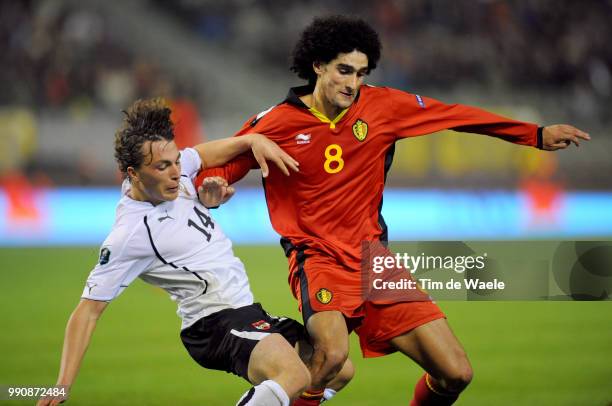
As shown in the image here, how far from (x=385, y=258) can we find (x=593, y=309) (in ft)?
16.4

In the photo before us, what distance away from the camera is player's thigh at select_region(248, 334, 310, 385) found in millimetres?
4199

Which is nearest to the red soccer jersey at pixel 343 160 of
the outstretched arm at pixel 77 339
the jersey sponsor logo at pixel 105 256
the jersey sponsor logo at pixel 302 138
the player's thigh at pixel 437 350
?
the jersey sponsor logo at pixel 302 138

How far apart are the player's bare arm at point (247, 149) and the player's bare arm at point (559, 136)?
1392mm

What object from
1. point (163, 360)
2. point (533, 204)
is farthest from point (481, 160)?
point (163, 360)

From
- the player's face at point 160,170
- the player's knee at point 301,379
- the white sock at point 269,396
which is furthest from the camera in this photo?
the player's face at point 160,170

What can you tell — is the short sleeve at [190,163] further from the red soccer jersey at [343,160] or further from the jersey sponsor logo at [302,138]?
the jersey sponsor logo at [302,138]

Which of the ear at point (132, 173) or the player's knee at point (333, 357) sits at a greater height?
the ear at point (132, 173)

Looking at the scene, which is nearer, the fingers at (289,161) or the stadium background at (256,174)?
the fingers at (289,161)

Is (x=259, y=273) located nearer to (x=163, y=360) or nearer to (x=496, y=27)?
(x=163, y=360)

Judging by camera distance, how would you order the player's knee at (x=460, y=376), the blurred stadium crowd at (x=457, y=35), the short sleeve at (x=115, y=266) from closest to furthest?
1. the short sleeve at (x=115, y=266)
2. the player's knee at (x=460, y=376)
3. the blurred stadium crowd at (x=457, y=35)

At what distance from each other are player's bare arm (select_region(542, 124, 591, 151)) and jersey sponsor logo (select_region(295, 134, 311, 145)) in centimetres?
131

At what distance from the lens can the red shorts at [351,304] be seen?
469 cm

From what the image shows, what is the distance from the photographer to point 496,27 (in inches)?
761

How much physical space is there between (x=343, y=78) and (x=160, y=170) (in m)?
1.16
